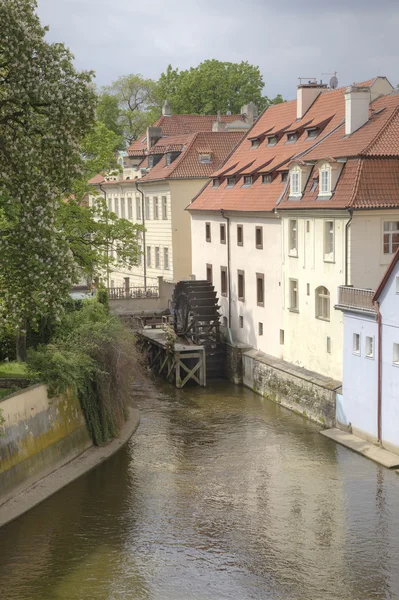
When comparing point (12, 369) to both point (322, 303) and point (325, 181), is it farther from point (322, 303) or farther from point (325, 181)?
point (325, 181)

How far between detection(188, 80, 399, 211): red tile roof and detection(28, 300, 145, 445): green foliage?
8721mm

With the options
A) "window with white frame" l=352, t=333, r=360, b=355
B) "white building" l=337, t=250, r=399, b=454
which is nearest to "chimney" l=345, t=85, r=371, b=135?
"white building" l=337, t=250, r=399, b=454

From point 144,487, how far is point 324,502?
4974 mm

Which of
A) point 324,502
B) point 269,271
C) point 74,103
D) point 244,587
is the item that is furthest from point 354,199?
point 244,587

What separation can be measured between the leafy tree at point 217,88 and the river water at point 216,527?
47.6 m

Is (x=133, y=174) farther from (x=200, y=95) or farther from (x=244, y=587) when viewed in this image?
(x=244, y=587)

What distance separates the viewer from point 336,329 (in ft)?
106

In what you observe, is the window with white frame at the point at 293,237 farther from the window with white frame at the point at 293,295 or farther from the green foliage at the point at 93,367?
the green foliage at the point at 93,367

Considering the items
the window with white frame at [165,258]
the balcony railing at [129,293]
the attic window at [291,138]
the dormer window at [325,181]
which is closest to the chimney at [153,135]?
the window with white frame at [165,258]

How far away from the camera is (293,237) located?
36375 mm

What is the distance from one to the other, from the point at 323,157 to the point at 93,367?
458 inches

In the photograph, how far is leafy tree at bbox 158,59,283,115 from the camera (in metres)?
74.7

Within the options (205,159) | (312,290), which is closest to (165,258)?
(205,159)

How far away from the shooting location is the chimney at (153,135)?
5931 centimetres
